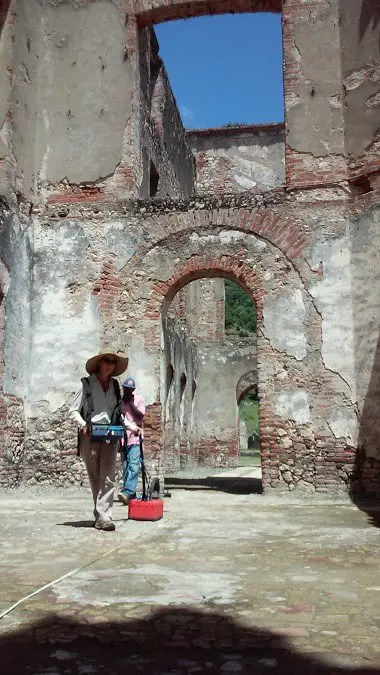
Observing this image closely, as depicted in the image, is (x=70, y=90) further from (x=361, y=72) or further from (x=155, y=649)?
(x=155, y=649)

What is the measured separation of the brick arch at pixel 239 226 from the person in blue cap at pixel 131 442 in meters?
3.07

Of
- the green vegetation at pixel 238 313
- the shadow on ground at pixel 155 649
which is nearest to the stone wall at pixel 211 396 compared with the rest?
the shadow on ground at pixel 155 649

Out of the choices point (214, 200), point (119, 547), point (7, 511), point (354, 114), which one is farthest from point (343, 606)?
point (354, 114)

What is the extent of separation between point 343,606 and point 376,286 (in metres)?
6.29

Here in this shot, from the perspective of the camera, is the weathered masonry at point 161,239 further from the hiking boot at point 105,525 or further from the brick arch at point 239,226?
the hiking boot at point 105,525

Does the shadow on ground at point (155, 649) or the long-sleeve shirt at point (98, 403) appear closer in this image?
the shadow on ground at point (155, 649)

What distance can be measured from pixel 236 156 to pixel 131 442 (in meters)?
17.4

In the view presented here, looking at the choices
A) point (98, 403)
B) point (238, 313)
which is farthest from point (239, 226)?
point (238, 313)

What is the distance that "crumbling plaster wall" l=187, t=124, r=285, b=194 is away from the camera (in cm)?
2267

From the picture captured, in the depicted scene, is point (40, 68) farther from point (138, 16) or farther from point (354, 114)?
point (354, 114)

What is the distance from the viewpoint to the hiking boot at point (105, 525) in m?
5.41

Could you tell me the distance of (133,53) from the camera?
34.4ft

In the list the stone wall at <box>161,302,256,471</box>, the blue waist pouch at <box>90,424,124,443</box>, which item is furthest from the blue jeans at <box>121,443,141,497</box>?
the stone wall at <box>161,302,256,471</box>

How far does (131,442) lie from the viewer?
733 cm
